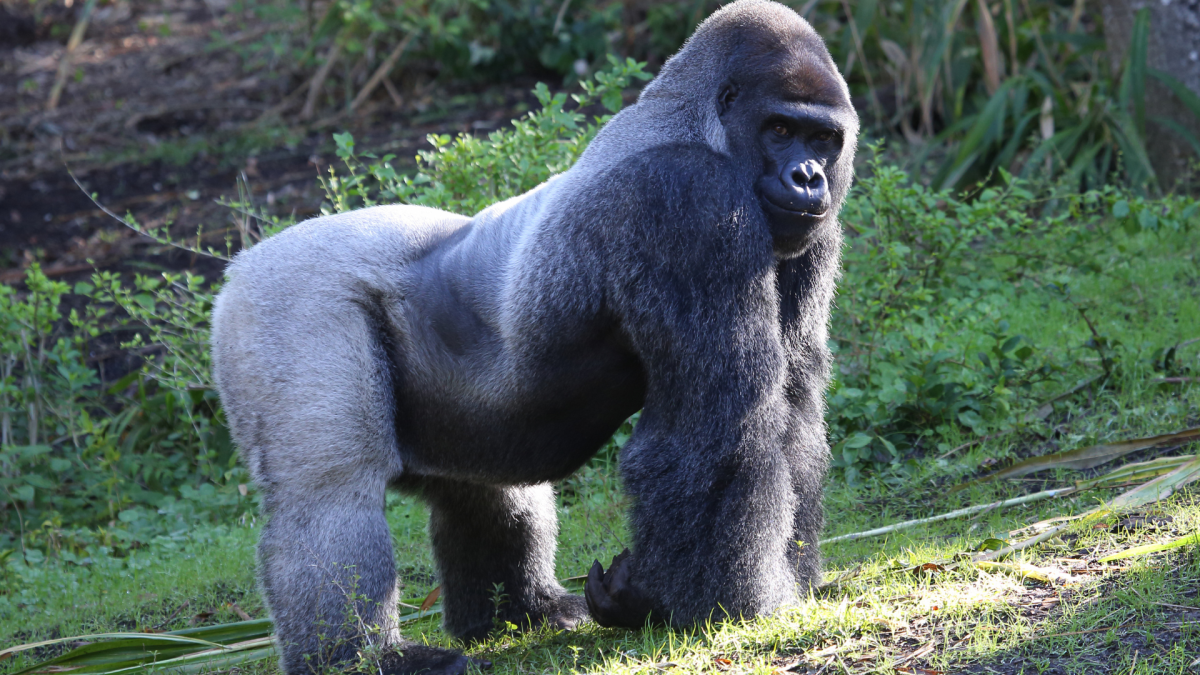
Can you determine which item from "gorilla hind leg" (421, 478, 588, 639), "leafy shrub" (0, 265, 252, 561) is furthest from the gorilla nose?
"leafy shrub" (0, 265, 252, 561)

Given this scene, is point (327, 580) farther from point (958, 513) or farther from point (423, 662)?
point (958, 513)

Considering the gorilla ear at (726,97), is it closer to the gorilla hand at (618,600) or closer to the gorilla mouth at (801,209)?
the gorilla mouth at (801,209)

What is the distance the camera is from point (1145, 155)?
6.56 metres

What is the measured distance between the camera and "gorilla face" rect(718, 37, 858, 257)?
2967 millimetres

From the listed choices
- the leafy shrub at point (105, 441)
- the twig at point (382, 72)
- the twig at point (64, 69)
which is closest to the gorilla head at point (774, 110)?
the leafy shrub at point (105, 441)

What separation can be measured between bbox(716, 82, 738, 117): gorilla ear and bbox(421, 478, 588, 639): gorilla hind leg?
1374 millimetres

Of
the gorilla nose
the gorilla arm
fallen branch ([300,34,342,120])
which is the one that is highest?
fallen branch ([300,34,342,120])

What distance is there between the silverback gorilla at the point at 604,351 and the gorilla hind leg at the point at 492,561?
32 centimetres

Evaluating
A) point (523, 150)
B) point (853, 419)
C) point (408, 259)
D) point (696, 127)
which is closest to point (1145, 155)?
point (853, 419)

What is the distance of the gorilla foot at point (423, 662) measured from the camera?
3.00m

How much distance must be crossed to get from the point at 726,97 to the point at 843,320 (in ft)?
6.85

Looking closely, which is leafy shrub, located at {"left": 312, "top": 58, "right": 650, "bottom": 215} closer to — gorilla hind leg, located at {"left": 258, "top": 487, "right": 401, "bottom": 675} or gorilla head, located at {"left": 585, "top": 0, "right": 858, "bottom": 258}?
gorilla head, located at {"left": 585, "top": 0, "right": 858, "bottom": 258}

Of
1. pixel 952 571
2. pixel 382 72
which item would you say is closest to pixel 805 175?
pixel 952 571

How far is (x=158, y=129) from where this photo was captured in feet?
32.2
